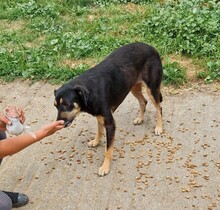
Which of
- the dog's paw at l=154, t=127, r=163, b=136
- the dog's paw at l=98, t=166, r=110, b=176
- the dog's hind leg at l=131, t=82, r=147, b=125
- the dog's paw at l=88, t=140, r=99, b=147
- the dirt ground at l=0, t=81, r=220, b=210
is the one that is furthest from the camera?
the dog's hind leg at l=131, t=82, r=147, b=125

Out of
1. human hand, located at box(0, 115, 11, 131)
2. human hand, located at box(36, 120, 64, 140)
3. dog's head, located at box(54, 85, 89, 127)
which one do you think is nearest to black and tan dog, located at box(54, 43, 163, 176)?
dog's head, located at box(54, 85, 89, 127)

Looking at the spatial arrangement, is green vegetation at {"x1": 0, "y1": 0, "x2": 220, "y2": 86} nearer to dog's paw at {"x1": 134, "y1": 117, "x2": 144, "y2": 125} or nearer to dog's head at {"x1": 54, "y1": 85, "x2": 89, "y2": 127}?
dog's paw at {"x1": 134, "y1": 117, "x2": 144, "y2": 125}

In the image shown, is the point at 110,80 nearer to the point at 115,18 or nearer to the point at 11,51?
the point at 11,51

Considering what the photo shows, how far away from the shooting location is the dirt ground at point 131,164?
4316mm

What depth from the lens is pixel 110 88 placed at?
4.88 metres

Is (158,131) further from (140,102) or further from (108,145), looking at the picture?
(108,145)

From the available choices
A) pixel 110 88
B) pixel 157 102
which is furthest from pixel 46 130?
pixel 157 102

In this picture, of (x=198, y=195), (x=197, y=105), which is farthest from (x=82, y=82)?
(x=197, y=105)

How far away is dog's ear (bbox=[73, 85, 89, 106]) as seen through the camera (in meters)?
4.39

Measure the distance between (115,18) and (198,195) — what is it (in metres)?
5.09

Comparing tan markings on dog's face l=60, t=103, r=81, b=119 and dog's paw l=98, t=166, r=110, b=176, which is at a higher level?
tan markings on dog's face l=60, t=103, r=81, b=119

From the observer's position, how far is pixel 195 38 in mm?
7273

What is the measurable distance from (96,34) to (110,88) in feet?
11.1

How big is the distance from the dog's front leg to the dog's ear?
0.42 m
